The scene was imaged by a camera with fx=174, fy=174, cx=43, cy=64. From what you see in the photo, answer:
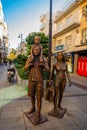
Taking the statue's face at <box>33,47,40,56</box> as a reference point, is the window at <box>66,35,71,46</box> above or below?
above

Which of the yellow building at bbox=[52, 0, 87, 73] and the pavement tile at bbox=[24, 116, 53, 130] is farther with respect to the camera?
the yellow building at bbox=[52, 0, 87, 73]

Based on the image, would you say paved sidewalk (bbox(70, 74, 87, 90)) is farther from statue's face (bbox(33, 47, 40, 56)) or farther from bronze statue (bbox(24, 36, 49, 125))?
statue's face (bbox(33, 47, 40, 56))

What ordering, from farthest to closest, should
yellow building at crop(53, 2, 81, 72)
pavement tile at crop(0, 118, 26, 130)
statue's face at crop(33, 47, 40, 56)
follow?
1. yellow building at crop(53, 2, 81, 72)
2. statue's face at crop(33, 47, 40, 56)
3. pavement tile at crop(0, 118, 26, 130)

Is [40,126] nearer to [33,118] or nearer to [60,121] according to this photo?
[33,118]

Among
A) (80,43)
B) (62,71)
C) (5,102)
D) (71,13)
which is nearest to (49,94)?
(62,71)

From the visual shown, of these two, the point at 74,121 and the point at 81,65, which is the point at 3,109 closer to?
the point at 74,121

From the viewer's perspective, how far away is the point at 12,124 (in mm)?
4762

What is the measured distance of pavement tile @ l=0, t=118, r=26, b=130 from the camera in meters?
4.51

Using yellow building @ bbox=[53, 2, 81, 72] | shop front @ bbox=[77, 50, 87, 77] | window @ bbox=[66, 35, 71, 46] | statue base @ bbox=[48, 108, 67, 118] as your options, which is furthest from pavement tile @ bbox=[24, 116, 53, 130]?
window @ bbox=[66, 35, 71, 46]

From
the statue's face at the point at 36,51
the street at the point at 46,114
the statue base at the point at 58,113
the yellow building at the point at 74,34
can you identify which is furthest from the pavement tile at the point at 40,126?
the yellow building at the point at 74,34

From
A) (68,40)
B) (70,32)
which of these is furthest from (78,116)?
(68,40)

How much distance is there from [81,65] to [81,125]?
50.8 ft

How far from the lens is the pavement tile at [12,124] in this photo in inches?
178

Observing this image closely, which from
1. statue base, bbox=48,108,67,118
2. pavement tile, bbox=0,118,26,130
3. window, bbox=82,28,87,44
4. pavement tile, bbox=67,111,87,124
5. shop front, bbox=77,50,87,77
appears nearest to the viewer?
pavement tile, bbox=0,118,26,130
